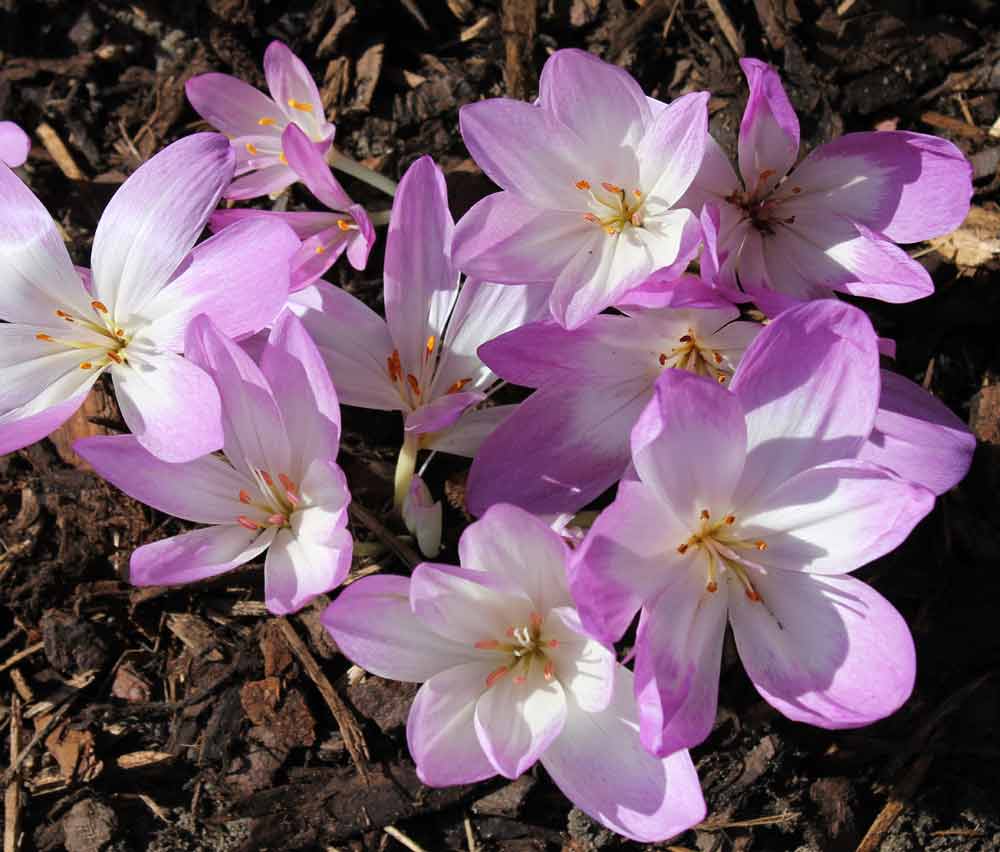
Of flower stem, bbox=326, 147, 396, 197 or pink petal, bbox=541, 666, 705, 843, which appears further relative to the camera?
flower stem, bbox=326, 147, 396, 197

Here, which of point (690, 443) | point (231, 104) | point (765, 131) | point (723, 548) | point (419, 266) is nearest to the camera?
point (690, 443)

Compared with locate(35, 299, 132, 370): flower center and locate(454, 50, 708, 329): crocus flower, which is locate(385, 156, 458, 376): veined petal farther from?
locate(35, 299, 132, 370): flower center

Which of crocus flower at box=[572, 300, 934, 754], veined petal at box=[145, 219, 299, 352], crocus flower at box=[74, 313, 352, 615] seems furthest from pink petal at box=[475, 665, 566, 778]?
veined petal at box=[145, 219, 299, 352]

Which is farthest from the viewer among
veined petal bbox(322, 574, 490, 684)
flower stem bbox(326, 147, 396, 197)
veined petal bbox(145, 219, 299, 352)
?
flower stem bbox(326, 147, 396, 197)

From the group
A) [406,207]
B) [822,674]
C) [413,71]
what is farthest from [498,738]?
[413,71]

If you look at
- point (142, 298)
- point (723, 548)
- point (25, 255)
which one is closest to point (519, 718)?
point (723, 548)

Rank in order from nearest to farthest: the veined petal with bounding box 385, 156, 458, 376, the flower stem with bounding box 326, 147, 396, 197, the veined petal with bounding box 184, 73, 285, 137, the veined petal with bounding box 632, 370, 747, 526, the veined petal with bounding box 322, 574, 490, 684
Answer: the veined petal with bounding box 632, 370, 747, 526 → the veined petal with bounding box 322, 574, 490, 684 → the veined petal with bounding box 385, 156, 458, 376 → the veined petal with bounding box 184, 73, 285, 137 → the flower stem with bounding box 326, 147, 396, 197

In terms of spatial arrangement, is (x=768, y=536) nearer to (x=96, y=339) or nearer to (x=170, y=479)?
(x=170, y=479)
